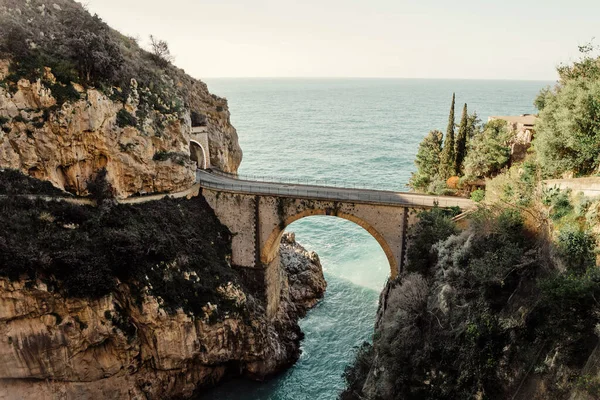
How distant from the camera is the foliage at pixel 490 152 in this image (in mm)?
34312

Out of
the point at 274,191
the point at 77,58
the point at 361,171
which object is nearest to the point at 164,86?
the point at 77,58

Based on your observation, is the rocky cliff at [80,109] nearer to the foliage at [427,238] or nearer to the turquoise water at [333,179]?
the turquoise water at [333,179]

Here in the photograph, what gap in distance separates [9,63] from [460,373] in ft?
103

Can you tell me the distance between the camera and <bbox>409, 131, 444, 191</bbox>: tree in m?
42.3

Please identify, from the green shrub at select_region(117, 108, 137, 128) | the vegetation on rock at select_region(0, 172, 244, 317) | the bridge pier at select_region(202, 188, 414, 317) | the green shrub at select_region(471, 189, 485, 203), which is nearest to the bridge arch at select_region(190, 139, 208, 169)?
the bridge pier at select_region(202, 188, 414, 317)

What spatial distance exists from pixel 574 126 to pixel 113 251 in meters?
29.4

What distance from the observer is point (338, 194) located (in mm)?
31531

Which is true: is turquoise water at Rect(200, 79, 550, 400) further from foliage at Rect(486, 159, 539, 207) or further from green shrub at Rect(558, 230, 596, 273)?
green shrub at Rect(558, 230, 596, 273)

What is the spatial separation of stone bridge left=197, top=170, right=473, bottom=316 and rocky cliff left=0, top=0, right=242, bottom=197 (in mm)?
4464

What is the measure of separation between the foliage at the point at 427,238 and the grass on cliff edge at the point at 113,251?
13.5 metres

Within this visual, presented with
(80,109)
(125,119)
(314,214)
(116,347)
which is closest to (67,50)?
(80,109)

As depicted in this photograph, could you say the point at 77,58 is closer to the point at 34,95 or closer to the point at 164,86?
the point at 34,95

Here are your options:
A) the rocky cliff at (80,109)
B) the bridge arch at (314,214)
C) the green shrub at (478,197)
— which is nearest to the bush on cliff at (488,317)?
the green shrub at (478,197)

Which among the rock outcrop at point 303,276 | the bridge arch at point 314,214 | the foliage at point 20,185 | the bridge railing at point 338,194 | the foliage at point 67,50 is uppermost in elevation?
the foliage at point 67,50
